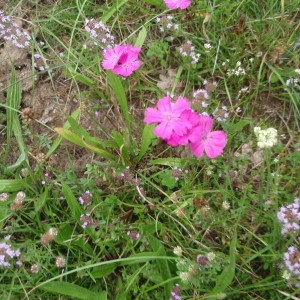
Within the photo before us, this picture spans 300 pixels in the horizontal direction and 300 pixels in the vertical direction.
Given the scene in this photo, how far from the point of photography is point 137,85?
248 centimetres

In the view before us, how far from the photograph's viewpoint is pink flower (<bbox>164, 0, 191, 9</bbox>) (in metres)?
2.31

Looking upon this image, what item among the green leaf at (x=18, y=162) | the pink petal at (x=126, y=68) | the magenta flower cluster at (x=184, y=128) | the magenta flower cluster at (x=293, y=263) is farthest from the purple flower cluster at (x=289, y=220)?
the green leaf at (x=18, y=162)

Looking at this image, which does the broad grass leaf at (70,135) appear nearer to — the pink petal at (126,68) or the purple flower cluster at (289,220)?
the pink petal at (126,68)

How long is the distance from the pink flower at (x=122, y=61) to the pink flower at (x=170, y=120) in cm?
33

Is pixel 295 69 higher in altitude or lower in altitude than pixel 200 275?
higher

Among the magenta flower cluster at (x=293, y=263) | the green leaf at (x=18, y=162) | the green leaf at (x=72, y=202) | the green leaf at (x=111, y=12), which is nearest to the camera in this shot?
the magenta flower cluster at (x=293, y=263)

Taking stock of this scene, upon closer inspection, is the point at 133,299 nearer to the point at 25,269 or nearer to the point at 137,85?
the point at 25,269

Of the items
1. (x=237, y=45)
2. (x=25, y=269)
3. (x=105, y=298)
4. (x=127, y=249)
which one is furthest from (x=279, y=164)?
(x=25, y=269)

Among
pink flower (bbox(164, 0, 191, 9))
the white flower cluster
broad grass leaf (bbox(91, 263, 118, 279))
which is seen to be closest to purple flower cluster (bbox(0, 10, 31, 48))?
pink flower (bbox(164, 0, 191, 9))

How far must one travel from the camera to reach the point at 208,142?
199 centimetres

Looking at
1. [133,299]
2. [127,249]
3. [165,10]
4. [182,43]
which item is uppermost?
[165,10]

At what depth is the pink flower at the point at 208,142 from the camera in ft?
6.45

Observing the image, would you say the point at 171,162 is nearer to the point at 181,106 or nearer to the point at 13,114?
the point at 181,106

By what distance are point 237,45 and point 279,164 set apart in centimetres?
71
